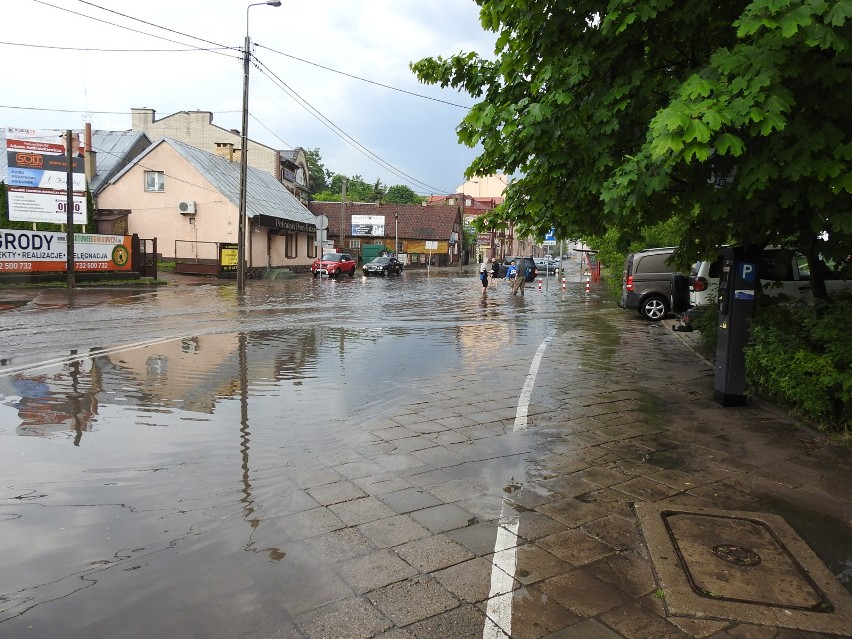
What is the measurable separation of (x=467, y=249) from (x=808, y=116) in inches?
3331

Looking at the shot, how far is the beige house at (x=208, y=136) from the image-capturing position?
5200cm

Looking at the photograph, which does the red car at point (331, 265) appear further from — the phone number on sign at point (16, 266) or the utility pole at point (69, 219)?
the phone number on sign at point (16, 266)

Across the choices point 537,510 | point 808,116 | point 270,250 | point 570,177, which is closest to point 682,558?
point 537,510

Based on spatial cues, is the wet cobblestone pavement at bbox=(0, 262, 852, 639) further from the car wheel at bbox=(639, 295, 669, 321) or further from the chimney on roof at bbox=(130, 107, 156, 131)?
the chimney on roof at bbox=(130, 107, 156, 131)

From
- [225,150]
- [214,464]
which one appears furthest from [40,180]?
[214,464]

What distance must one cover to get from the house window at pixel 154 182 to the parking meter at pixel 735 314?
36783 mm

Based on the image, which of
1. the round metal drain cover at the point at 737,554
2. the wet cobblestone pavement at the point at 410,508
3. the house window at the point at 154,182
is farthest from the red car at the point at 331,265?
the round metal drain cover at the point at 737,554

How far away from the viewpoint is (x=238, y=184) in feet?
139

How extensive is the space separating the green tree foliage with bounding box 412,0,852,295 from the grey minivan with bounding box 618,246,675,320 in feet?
26.1

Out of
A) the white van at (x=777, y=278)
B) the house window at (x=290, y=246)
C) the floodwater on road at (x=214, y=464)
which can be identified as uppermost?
the house window at (x=290, y=246)

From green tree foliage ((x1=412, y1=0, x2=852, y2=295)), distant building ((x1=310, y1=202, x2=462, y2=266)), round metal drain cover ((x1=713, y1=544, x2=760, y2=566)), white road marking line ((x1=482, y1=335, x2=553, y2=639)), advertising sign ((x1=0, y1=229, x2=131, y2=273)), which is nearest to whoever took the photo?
white road marking line ((x1=482, y1=335, x2=553, y2=639))

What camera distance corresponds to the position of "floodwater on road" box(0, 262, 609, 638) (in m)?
3.34

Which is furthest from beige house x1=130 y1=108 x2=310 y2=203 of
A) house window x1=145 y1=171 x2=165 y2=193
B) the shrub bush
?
the shrub bush

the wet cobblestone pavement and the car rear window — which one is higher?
the car rear window
